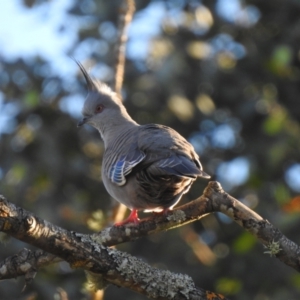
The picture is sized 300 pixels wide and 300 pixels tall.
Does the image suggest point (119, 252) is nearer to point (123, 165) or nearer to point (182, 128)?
point (123, 165)

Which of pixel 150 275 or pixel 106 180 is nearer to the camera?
pixel 150 275

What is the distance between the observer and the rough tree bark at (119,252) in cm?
316

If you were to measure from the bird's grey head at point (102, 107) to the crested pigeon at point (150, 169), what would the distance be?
67 cm

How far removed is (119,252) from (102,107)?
274cm

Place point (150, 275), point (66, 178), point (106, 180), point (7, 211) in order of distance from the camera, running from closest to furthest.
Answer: point (7, 211), point (150, 275), point (106, 180), point (66, 178)

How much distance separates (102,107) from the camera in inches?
244

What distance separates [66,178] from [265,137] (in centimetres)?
204

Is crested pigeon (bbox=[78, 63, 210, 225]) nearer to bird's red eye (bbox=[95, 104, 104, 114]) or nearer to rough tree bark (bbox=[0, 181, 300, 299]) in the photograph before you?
rough tree bark (bbox=[0, 181, 300, 299])

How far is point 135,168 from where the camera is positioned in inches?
188

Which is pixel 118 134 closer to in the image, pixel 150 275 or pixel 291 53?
pixel 150 275

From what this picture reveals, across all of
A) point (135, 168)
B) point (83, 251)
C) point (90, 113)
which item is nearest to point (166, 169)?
point (135, 168)

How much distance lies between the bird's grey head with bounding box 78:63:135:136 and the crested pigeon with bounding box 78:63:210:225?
67 centimetres

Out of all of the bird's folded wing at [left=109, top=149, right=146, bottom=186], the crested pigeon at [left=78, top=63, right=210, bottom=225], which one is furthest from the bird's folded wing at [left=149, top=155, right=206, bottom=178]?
the bird's folded wing at [left=109, top=149, right=146, bottom=186]

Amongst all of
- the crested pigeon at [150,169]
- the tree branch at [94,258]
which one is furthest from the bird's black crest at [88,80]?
the tree branch at [94,258]
